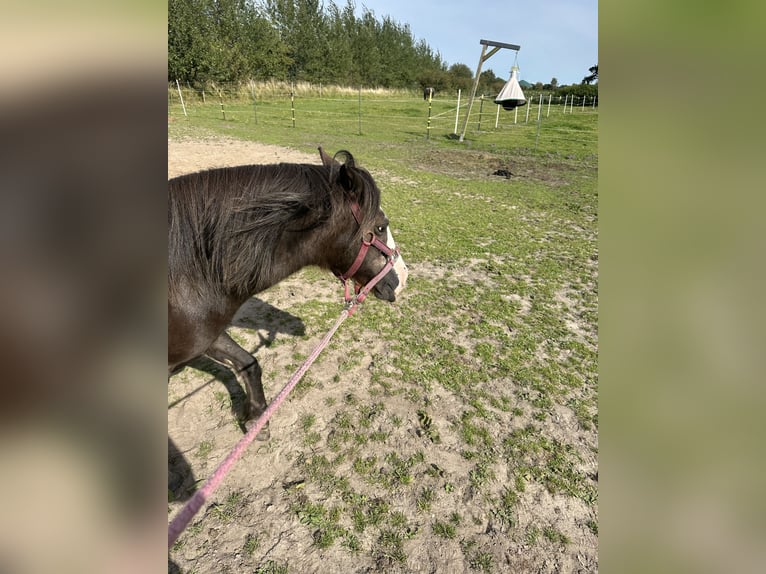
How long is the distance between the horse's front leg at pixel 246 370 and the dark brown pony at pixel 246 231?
53 centimetres

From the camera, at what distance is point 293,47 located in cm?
4009

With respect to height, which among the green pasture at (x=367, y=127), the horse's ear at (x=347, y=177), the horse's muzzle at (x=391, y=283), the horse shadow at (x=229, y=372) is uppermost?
the green pasture at (x=367, y=127)

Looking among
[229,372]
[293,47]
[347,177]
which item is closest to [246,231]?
[347,177]

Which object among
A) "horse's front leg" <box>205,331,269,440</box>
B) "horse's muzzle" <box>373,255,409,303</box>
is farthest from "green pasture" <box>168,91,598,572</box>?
"horse's muzzle" <box>373,255,409,303</box>

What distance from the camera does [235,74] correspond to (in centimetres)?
2983

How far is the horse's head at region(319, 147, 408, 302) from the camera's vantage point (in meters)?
2.18

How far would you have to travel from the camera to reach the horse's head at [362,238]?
218cm

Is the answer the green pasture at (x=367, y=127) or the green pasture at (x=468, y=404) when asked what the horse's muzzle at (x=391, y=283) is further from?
the green pasture at (x=367, y=127)

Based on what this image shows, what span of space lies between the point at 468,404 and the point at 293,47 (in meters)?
46.4

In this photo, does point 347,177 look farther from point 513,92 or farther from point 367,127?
point 367,127

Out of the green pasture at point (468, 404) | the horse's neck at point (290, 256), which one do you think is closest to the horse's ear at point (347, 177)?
the horse's neck at point (290, 256)

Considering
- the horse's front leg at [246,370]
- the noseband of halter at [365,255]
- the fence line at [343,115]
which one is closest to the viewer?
the noseband of halter at [365,255]

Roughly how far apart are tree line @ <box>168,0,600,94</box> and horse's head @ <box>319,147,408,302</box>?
60.1 feet

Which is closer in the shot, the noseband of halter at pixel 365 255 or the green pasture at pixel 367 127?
the noseband of halter at pixel 365 255
